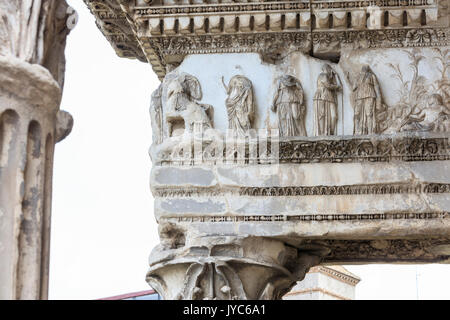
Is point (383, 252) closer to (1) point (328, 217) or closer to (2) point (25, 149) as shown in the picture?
(1) point (328, 217)

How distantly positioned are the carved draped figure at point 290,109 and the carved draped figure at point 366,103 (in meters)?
0.49

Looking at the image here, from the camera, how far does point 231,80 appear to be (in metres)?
9.61

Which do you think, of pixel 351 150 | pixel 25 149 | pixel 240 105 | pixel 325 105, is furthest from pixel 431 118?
pixel 25 149

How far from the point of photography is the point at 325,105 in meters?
9.44

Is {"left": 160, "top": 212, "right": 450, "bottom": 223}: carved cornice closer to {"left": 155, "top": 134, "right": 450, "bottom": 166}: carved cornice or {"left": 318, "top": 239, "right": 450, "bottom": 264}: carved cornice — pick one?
{"left": 155, "top": 134, "right": 450, "bottom": 166}: carved cornice

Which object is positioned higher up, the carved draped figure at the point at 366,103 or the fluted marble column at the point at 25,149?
the carved draped figure at the point at 366,103

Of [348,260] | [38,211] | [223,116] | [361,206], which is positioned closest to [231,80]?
[223,116]

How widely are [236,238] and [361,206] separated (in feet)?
3.69

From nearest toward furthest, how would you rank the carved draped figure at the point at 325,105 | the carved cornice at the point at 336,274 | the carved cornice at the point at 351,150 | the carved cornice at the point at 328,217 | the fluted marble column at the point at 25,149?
the fluted marble column at the point at 25,149
the carved cornice at the point at 328,217
the carved cornice at the point at 351,150
the carved draped figure at the point at 325,105
the carved cornice at the point at 336,274

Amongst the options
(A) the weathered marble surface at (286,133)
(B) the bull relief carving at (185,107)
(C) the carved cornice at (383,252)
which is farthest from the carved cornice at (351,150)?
(C) the carved cornice at (383,252)

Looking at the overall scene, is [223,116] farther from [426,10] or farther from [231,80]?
[426,10]

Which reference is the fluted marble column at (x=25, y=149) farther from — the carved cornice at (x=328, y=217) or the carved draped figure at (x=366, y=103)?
the carved draped figure at (x=366, y=103)

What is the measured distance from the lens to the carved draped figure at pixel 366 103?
9.31 m

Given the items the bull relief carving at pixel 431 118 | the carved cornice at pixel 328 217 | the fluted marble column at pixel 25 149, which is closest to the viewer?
the fluted marble column at pixel 25 149
